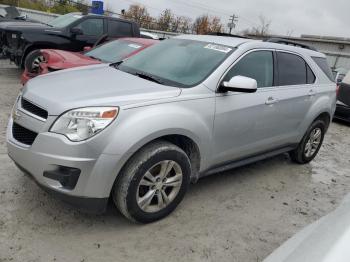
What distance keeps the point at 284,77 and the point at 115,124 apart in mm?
2574

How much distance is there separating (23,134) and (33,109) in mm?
231

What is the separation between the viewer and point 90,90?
3244 mm

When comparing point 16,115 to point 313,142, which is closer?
point 16,115

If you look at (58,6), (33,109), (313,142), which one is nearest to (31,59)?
(33,109)

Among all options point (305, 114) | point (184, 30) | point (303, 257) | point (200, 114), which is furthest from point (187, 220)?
point (184, 30)

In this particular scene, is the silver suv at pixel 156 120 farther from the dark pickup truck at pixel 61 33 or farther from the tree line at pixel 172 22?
the tree line at pixel 172 22

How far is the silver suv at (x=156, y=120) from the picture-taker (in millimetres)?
2922

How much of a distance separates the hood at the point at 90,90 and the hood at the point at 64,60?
2.52m

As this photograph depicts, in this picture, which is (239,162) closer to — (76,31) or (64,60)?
(64,60)

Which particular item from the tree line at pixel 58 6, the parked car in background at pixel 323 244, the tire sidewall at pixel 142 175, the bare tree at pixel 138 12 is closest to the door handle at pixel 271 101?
the tire sidewall at pixel 142 175

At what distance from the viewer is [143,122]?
3.06 m

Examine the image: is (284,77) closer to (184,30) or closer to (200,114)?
(200,114)

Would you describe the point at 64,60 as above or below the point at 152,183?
above

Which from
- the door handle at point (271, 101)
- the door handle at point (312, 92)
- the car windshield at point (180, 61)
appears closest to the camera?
the car windshield at point (180, 61)
